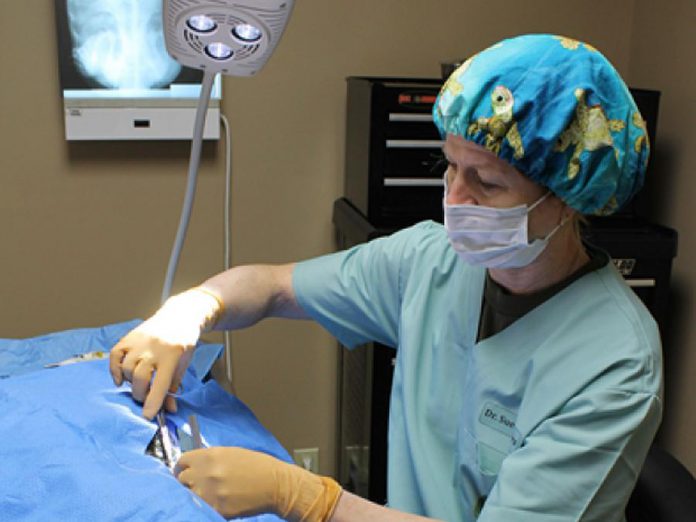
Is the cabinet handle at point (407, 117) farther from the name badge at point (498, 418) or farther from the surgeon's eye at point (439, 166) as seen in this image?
the name badge at point (498, 418)

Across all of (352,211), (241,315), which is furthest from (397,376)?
(352,211)

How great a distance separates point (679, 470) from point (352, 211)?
979 mm

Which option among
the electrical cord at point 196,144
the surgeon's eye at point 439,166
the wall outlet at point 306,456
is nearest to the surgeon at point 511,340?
the electrical cord at point 196,144

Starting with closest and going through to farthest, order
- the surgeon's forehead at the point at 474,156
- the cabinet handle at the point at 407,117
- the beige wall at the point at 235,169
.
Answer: the surgeon's forehead at the point at 474,156
the cabinet handle at the point at 407,117
the beige wall at the point at 235,169

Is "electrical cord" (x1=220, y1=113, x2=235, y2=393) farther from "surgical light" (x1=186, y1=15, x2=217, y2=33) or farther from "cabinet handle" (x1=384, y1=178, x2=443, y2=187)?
"surgical light" (x1=186, y1=15, x2=217, y2=33)

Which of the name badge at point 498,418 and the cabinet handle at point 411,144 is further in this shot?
the cabinet handle at point 411,144

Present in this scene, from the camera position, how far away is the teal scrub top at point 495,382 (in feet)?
3.14

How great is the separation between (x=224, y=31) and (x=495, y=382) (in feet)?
2.11

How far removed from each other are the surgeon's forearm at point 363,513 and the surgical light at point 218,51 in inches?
26.7

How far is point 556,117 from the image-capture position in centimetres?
99

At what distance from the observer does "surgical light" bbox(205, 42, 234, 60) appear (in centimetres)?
120

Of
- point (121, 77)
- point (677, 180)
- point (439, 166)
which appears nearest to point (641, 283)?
point (677, 180)

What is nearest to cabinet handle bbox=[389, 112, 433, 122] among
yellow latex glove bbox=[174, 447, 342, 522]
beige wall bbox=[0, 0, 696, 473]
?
beige wall bbox=[0, 0, 696, 473]

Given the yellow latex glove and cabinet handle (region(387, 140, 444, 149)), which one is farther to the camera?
cabinet handle (region(387, 140, 444, 149))
